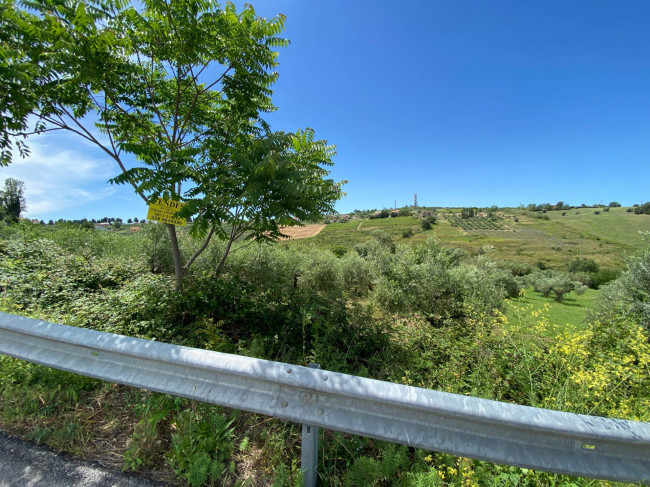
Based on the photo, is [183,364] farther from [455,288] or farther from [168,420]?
[455,288]

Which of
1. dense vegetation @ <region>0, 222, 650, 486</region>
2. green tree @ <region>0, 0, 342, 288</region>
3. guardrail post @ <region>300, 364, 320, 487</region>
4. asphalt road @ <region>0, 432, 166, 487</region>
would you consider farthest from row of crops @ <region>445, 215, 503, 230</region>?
asphalt road @ <region>0, 432, 166, 487</region>

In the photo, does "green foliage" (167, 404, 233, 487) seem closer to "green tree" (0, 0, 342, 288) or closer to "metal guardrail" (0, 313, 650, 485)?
"metal guardrail" (0, 313, 650, 485)

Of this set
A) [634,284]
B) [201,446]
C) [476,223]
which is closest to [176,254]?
[201,446]

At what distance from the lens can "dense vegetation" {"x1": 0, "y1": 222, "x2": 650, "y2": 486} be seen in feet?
5.22

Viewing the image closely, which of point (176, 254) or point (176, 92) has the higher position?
point (176, 92)

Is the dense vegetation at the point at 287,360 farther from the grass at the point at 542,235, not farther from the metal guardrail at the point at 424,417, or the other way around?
the grass at the point at 542,235

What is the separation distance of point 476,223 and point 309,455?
137 meters

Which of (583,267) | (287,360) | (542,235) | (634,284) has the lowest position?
(583,267)

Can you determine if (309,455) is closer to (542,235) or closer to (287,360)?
(287,360)

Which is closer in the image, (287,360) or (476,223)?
(287,360)

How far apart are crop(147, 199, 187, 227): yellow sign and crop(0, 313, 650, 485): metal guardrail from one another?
2590 mm

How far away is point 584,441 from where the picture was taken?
1309 mm

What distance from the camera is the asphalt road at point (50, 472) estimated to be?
1.37 m

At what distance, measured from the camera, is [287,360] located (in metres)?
3.00
